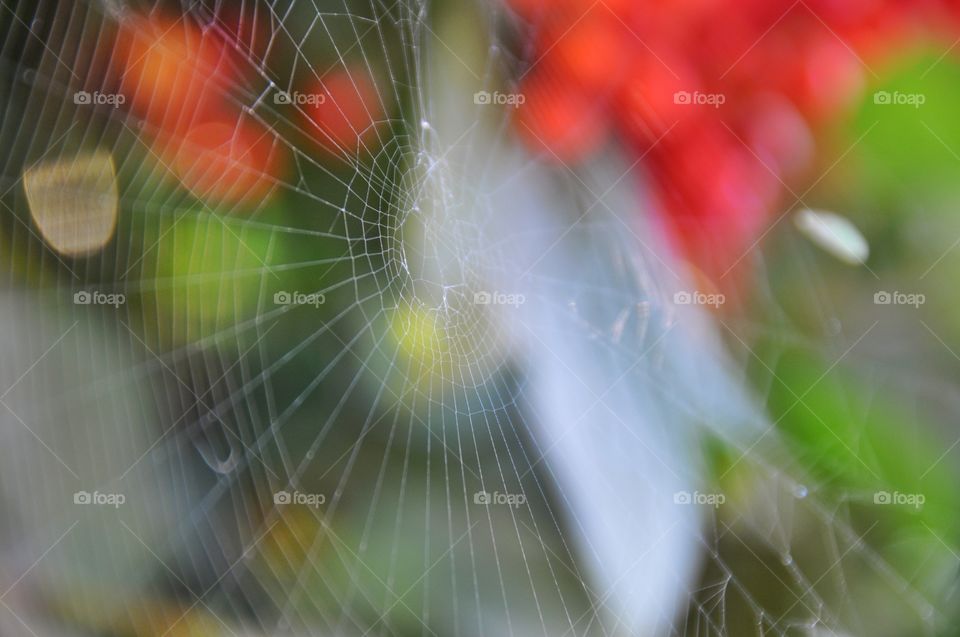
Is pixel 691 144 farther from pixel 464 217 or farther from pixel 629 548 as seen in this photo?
pixel 629 548

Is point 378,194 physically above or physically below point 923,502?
above

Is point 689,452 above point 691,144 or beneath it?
beneath

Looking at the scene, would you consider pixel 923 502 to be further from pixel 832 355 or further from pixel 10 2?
pixel 10 2

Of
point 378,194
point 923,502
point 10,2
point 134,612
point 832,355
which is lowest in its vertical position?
point 134,612

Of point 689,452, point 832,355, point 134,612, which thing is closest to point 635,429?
point 689,452

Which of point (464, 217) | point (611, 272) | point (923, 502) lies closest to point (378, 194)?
point (464, 217)
